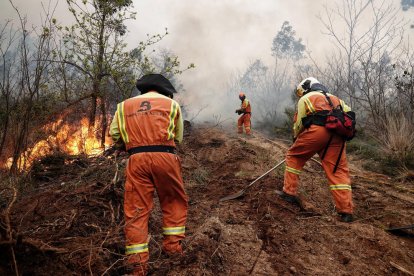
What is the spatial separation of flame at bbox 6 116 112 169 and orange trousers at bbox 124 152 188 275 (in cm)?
396

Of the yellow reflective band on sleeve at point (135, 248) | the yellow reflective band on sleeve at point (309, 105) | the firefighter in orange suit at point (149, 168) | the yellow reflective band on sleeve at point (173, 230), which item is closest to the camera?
the yellow reflective band on sleeve at point (135, 248)

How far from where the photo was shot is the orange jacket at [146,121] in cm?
292

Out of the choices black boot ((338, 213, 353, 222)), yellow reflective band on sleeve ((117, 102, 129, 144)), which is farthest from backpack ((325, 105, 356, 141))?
yellow reflective band on sleeve ((117, 102, 129, 144))

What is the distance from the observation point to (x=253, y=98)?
106 feet

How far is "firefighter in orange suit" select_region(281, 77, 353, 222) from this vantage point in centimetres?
398

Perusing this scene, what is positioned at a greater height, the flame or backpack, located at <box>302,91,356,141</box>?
backpack, located at <box>302,91,356,141</box>

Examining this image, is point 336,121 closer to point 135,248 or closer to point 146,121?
point 146,121

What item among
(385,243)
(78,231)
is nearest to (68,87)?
(78,231)

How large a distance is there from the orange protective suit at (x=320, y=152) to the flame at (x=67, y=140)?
4825mm

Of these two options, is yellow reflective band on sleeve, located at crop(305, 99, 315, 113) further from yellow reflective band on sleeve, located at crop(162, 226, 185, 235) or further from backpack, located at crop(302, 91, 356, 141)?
yellow reflective band on sleeve, located at crop(162, 226, 185, 235)

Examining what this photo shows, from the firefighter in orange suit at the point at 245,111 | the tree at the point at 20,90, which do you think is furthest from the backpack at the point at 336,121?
the firefighter in orange suit at the point at 245,111

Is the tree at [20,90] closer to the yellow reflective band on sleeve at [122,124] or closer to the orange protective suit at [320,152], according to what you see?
the yellow reflective band on sleeve at [122,124]

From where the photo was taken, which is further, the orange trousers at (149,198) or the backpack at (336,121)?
the backpack at (336,121)

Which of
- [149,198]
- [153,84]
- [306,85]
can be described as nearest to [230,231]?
[149,198]
